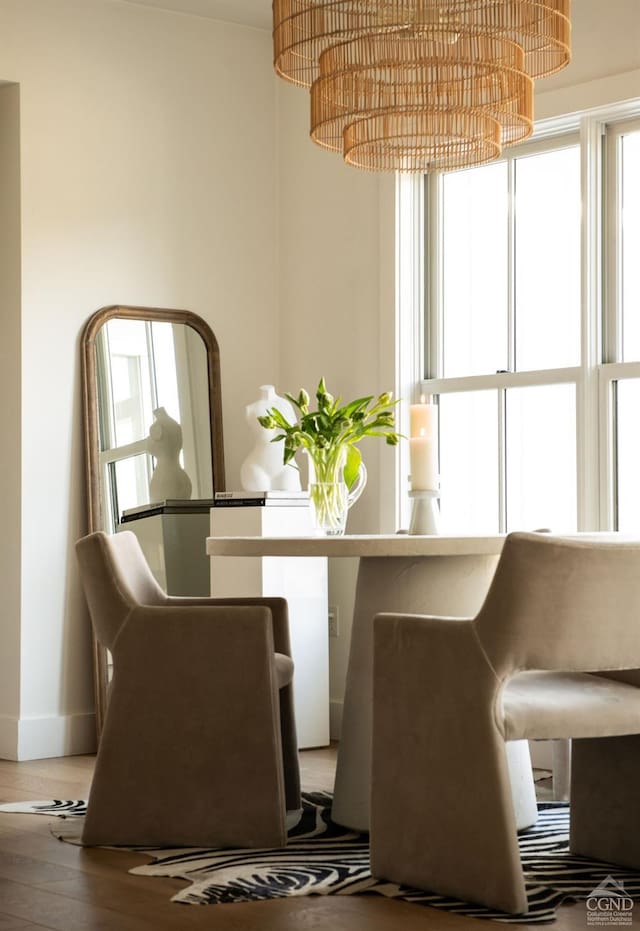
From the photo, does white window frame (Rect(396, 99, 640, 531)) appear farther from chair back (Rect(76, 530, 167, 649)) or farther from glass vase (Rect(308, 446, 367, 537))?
chair back (Rect(76, 530, 167, 649))

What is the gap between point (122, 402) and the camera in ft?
18.0

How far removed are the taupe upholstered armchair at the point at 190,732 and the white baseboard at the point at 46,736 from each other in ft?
5.84

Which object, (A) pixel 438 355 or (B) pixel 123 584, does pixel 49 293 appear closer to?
(A) pixel 438 355

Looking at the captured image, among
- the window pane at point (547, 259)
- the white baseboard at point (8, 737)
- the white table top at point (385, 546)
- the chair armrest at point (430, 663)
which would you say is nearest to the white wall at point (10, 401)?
A: the white baseboard at point (8, 737)

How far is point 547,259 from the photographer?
4.99m

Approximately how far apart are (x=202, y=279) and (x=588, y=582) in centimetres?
339

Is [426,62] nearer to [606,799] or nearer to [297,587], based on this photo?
[606,799]

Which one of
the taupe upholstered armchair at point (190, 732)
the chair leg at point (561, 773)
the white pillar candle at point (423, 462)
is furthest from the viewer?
the chair leg at point (561, 773)

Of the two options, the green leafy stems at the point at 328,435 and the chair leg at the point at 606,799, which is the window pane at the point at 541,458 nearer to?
the green leafy stems at the point at 328,435

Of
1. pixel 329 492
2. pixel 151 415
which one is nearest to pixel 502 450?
pixel 151 415

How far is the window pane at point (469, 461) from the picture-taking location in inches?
205

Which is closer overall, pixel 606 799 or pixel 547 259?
pixel 606 799

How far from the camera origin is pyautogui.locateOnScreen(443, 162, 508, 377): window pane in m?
5.19

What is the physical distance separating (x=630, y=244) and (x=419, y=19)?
5.11 ft
